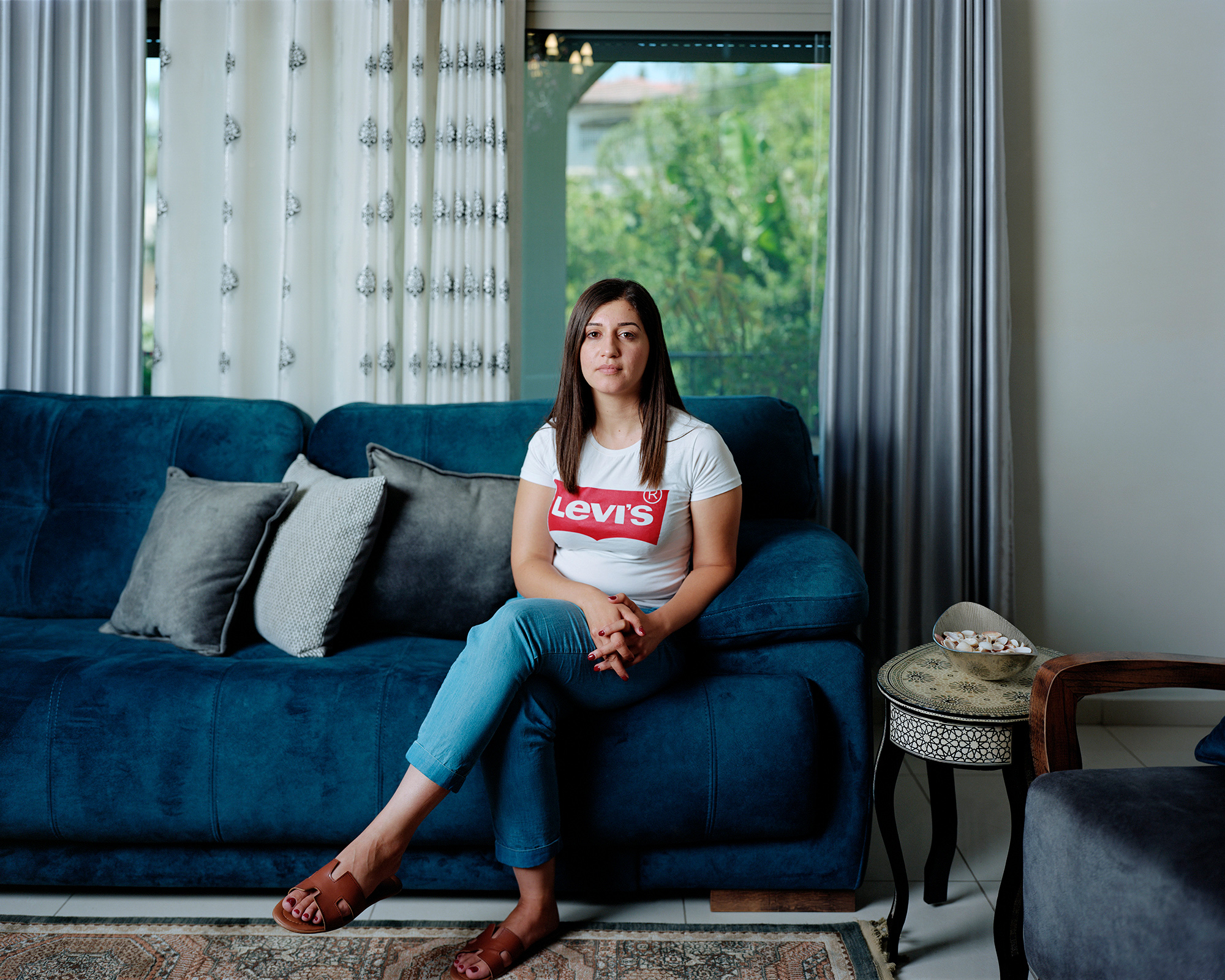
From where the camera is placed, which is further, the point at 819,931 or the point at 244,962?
the point at 819,931

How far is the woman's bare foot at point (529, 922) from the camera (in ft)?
4.73

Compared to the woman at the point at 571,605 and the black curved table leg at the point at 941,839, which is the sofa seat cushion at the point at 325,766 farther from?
the black curved table leg at the point at 941,839

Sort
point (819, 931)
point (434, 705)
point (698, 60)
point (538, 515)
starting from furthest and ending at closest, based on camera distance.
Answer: point (698, 60) < point (538, 515) < point (819, 931) < point (434, 705)

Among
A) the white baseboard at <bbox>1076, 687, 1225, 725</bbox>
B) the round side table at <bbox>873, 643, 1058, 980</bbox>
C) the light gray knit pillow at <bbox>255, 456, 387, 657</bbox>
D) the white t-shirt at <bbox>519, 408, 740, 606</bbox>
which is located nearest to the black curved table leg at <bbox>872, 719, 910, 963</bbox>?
the round side table at <bbox>873, 643, 1058, 980</bbox>

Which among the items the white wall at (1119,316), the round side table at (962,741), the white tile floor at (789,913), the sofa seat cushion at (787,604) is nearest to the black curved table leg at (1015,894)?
the round side table at (962,741)

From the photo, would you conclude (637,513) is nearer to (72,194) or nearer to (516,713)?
(516,713)

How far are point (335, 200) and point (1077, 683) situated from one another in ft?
7.59

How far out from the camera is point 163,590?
6.09ft

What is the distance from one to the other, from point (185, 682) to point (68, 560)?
751 millimetres

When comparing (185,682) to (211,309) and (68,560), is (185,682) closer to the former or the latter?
(68,560)

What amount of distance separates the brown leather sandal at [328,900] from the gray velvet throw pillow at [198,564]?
603mm

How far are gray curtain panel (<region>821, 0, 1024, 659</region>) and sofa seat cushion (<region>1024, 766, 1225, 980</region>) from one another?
140 cm

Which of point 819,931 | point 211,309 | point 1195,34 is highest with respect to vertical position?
point 1195,34

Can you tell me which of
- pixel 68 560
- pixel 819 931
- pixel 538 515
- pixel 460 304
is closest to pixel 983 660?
pixel 819 931
